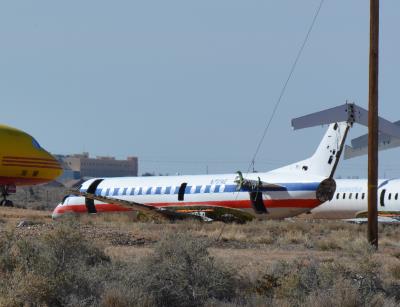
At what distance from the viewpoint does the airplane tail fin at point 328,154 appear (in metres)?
38.3

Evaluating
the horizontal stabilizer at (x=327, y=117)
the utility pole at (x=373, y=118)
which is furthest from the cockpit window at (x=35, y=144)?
the utility pole at (x=373, y=118)

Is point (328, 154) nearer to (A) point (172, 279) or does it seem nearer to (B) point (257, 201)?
(B) point (257, 201)

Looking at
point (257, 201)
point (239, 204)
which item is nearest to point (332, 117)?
point (257, 201)

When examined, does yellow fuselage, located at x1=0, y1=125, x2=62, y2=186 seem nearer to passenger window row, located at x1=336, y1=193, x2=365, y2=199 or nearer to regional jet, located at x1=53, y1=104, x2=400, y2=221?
regional jet, located at x1=53, y1=104, x2=400, y2=221

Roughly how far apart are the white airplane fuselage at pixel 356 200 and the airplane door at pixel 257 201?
748cm

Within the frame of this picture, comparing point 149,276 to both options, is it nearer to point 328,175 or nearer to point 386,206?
point 328,175

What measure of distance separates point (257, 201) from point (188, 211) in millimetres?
2799

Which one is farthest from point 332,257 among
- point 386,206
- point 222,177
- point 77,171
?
point 77,171

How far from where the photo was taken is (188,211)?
1545 inches

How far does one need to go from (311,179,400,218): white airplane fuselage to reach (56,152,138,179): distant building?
441 ft

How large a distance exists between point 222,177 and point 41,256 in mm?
26306

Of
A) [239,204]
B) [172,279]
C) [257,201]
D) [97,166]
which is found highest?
[97,166]

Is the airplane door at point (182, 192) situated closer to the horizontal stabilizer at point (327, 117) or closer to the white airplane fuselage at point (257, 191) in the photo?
the white airplane fuselage at point (257, 191)

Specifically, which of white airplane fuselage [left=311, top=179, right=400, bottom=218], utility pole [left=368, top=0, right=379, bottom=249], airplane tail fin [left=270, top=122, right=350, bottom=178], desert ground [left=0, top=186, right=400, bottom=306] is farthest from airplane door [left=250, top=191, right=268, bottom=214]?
desert ground [left=0, top=186, right=400, bottom=306]
